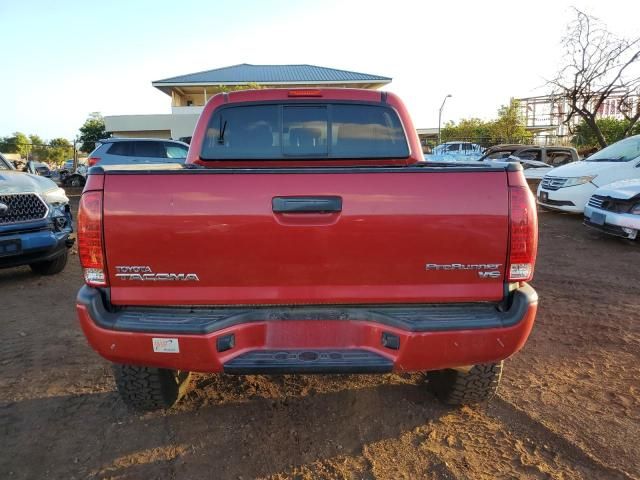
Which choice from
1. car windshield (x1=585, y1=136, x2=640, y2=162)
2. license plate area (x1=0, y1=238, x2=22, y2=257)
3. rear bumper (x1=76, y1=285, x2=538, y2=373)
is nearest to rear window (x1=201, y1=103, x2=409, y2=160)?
rear bumper (x1=76, y1=285, x2=538, y2=373)

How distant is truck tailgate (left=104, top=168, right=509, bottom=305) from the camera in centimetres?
217

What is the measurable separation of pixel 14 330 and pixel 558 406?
460 centimetres

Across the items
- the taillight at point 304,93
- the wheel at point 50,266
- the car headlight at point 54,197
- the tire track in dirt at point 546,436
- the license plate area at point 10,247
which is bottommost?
the tire track in dirt at point 546,436

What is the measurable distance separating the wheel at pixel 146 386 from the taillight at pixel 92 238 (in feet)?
2.28

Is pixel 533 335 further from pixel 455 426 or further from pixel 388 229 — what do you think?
pixel 388 229

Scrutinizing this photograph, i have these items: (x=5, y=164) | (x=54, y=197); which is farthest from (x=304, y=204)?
(x=5, y=164)

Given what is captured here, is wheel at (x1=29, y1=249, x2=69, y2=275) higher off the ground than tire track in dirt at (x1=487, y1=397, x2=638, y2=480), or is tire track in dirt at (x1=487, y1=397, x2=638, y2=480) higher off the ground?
wheel at (x1=29, y1=249, x2=69, y2=275)

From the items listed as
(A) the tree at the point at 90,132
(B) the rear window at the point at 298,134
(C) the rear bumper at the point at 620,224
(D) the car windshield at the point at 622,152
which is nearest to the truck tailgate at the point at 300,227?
(B) the rear window at the point at 298,134

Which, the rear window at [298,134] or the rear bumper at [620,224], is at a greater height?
the rear window at [298,134]

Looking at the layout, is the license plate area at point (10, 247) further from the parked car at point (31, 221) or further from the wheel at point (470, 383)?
the wheel at point (470, 383)

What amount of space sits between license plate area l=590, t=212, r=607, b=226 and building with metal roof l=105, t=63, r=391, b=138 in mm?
28415

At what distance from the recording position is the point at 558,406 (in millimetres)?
3000

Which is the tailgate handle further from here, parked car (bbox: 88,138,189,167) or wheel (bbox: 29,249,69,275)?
parked car (bbox: 88,138,189,167)

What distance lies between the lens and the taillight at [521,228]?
2.19 metres
